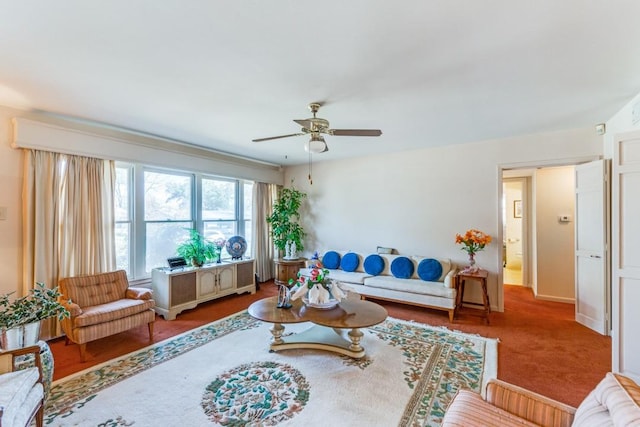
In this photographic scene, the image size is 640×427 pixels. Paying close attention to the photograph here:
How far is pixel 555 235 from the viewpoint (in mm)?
4902

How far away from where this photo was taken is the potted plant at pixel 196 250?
4367mm

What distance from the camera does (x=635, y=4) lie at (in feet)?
5.01

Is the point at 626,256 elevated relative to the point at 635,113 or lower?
lower

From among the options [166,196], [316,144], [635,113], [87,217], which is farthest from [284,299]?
[635,113]

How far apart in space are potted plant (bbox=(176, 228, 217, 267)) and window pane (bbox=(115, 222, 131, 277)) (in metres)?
0.66

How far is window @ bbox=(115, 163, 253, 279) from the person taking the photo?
13.3ft

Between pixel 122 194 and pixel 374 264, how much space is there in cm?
394

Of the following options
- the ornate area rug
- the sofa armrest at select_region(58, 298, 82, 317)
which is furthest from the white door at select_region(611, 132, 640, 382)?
the sofa armrest at select_region(58, 298, 82, 317)

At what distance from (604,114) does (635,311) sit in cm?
220

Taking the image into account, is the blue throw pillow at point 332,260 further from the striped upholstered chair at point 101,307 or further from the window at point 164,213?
the striped upholstered chair at point 101,307

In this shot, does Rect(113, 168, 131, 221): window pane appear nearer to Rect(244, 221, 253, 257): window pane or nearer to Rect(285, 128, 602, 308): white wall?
Rect(244, 221, 253, 257): window pane

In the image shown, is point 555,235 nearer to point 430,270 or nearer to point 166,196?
point 430,270

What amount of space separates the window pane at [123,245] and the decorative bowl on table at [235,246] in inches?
57.6

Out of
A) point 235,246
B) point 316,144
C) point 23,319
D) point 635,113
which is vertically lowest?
point 23,319
